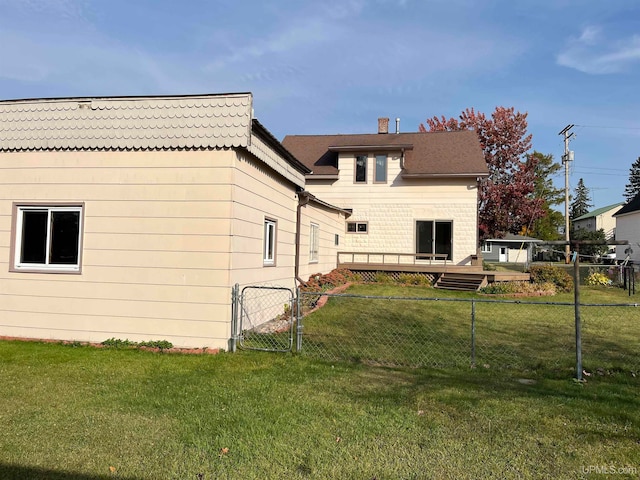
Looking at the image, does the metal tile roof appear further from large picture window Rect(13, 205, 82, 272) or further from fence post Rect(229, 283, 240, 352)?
fence post Rect(229, 283, 240, 352)

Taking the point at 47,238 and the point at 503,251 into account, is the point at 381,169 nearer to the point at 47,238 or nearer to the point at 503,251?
the point at 47,238

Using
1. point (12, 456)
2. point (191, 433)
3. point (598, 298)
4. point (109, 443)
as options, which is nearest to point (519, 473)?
point (191, 433)

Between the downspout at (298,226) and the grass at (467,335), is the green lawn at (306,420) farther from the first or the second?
the downspout at (298,226)

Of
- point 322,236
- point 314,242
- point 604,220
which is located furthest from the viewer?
point 604,220

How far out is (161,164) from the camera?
23.2 feet

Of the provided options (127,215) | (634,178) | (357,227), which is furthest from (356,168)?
(634,178)

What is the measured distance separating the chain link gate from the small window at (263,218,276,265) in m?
0.71

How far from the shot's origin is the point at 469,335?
8.10m

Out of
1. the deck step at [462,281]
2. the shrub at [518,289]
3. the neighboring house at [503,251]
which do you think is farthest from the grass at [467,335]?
the neighboring house at [503,251]

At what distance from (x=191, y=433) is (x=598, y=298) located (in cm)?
1511

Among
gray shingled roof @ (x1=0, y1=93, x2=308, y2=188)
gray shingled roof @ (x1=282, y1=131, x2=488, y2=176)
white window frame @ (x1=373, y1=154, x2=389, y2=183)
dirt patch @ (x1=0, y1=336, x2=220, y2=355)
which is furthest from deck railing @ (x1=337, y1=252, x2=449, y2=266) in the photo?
dirt patch @ (x1=0, y1=336, x2=220, y2=355)

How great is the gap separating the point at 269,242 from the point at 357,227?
11.2 m

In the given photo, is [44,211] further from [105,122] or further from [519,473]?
[519,473]

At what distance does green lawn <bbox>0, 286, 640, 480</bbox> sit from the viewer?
3131 mm
